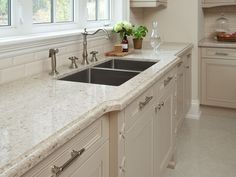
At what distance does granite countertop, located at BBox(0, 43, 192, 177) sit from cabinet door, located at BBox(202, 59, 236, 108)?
7.43ft

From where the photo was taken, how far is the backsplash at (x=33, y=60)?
68.1 inches

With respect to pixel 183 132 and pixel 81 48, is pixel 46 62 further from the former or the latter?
pixel 183 132

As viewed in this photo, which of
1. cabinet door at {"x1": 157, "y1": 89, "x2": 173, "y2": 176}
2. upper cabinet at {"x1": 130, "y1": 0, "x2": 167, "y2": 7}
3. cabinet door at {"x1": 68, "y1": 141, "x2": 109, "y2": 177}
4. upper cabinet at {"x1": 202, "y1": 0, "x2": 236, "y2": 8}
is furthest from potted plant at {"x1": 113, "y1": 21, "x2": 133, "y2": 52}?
upper cabinet at {"x1": 202, "y1": 0, "x2": 236, "y2": 8}

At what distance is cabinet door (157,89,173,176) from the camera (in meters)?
2.22

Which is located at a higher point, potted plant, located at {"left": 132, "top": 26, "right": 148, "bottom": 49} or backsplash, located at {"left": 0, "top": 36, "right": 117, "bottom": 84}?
potted plant, located at {"left": 132, "top": 26, "right": 148, "bottom": 49}

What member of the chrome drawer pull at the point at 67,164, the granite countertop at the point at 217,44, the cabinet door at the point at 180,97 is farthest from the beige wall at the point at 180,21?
the chrome drawer pull at the point at 67,164

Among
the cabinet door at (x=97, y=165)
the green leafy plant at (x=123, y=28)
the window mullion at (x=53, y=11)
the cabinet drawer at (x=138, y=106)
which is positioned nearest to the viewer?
the cabinet door at (x=97, y=165)

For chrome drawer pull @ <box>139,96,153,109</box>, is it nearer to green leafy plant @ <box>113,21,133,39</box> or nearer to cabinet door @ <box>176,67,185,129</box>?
green leafy plant @ <box>113,21,133,39</box>

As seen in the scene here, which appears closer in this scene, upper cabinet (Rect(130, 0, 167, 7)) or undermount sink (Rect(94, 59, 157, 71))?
undermount sink (Rect(94, 59, 157, 71))

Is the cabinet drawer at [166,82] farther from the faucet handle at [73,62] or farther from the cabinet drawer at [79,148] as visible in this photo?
the cabinet drawer at [79,148]

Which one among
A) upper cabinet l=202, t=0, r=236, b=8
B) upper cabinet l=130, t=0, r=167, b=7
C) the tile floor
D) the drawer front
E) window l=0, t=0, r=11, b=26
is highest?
upper cabinet l=202, t=0, r=236, b=8

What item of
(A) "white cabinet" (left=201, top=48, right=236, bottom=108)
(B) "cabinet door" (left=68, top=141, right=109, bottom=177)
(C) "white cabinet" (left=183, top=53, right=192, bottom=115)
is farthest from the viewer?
(A) "white cabinet" (left=201, top=48, right=236, bottom=108)

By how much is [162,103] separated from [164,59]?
469 mm

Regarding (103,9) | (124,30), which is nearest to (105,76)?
(124,30)
